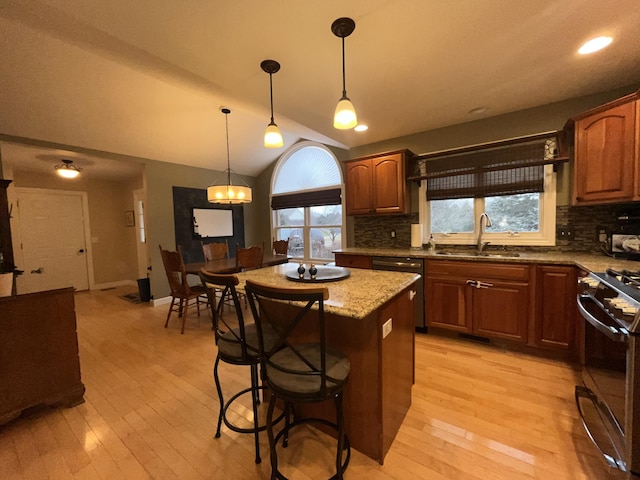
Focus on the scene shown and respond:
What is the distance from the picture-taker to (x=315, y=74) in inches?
82.0

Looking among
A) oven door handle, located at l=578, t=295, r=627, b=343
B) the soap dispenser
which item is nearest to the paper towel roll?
the soap dispenser

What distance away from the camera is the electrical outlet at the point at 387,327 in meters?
1.35

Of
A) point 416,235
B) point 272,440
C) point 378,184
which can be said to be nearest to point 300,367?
point 272,440

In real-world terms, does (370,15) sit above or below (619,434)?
above

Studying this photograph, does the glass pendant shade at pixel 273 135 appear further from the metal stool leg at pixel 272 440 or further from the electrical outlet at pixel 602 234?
the electrical outlet at pixel 602 234

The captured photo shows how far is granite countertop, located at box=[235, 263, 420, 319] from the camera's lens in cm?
113

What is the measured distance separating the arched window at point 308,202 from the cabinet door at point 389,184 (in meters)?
1.05

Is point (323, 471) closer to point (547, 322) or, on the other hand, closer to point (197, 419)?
point (197, 419)

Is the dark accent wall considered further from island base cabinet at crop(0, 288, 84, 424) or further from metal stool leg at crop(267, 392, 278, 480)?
metal stool leg at crop(267, 392, 278, 480)

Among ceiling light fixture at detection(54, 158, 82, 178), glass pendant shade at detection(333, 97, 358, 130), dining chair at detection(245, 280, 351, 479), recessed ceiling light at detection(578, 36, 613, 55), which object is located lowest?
dining chair at detection(245, 280, 351, 479)

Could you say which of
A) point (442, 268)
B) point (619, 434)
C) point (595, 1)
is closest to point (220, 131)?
point (442, 268)

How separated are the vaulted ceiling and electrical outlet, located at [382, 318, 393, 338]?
1.75 metres

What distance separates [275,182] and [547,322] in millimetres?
4767

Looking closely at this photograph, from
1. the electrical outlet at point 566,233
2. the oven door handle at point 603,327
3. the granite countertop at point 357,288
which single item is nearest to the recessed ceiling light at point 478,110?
the electrical outlet at point 566,233
